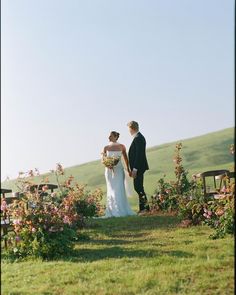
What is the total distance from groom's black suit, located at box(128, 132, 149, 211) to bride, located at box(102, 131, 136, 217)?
277 mm

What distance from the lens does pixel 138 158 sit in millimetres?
15922

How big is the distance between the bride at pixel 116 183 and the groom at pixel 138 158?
25cm

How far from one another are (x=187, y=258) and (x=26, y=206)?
2.89m

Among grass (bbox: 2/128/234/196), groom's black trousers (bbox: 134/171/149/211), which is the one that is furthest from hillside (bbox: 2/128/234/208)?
groom's black trousers (bbox: 134/171/149/211)

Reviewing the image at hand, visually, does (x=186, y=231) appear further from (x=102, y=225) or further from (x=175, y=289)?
(x=175, y=289)

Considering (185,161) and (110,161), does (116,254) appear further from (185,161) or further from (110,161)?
(185,161)

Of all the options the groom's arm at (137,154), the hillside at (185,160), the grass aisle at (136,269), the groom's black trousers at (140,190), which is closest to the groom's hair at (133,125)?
the groom's arm at (137,154)

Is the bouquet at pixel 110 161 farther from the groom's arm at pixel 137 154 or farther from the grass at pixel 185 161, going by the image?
the grass at pixel 185 161

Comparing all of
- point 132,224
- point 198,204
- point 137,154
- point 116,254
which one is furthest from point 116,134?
point 116,254

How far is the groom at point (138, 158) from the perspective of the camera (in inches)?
624

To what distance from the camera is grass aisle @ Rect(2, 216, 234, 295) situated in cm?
652

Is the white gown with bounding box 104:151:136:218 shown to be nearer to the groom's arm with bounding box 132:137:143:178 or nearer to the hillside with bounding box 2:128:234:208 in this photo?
the groom's arm with bounding box 132:137:143:178

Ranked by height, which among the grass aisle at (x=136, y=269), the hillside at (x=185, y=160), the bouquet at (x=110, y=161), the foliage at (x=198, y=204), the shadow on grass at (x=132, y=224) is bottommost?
the grass aisle at (x=136, y=269)

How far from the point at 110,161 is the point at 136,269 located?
822 cm
